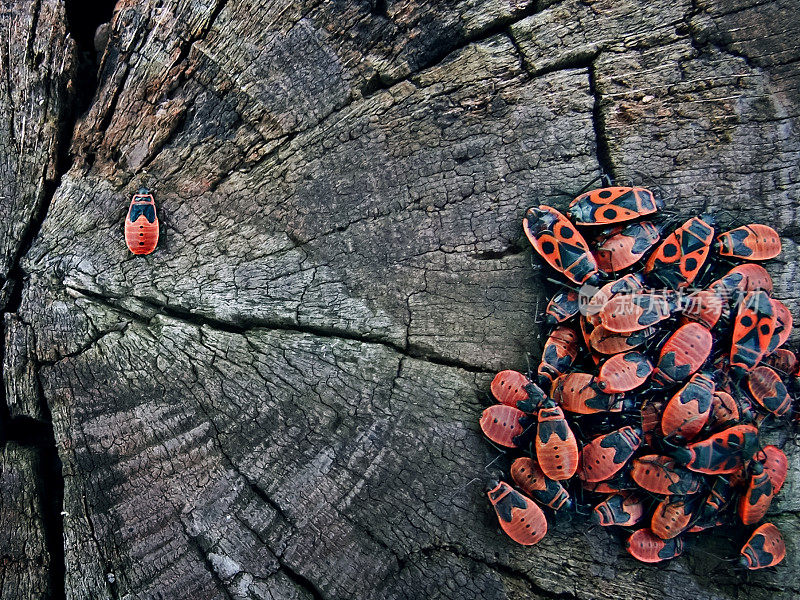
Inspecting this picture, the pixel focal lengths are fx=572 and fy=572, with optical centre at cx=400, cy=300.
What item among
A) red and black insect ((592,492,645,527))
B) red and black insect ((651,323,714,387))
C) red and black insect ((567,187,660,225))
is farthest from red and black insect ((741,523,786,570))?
red and black insect ((567,187,660,225))

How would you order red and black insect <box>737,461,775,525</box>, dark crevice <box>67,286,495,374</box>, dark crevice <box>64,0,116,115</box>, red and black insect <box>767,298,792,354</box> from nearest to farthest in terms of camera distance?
1. red and black insect <box>737,461,775,525</box>
2. red and black insect <box>767,298,792,354</box>
3. dark crevice <box>67,286,495,374</box>
4. dark crevice <box>64,0,116,115</box>

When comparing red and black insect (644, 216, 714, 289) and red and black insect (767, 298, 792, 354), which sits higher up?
red and black insect (644, 216, 714, 289)

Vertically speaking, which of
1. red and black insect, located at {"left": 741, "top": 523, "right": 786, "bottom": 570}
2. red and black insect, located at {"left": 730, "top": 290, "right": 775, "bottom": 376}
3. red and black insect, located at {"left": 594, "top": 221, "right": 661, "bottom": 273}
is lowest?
red and black insect, located at {"left": 741, "top": 523, "right": 786, "bottom": 570}

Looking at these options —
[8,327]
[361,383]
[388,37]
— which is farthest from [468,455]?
[8,327]

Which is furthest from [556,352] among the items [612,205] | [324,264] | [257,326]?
[257,326]

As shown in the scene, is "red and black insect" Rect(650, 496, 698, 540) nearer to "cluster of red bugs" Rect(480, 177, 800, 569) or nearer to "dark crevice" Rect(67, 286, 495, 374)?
"cluster of red bugs" Rect(480, 177, 800, 569)

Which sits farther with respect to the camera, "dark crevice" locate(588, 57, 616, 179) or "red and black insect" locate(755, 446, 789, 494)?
"dark crevice" locate(588, 57, 616, 179)

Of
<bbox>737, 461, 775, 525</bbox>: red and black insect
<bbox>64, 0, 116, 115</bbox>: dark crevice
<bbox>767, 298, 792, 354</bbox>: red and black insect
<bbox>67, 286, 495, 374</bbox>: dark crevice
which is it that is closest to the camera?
<bbox>737, 461, 775, 525</bbox>: red and black insect

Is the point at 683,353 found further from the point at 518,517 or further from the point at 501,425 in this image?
the point at 518,517
